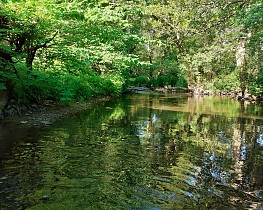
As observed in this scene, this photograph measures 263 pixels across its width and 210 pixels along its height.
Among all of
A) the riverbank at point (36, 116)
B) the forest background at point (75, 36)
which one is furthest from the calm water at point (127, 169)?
the forest background at point (75, 36)

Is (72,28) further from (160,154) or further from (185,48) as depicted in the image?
(185,48)

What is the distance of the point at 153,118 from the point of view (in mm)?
12797

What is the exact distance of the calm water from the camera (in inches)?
164

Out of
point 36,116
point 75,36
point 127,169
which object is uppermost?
point 75,36

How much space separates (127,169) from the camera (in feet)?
18.3

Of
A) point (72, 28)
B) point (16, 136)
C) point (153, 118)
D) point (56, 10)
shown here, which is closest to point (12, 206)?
point (16, 136)

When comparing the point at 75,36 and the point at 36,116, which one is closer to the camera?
the point at 36,116

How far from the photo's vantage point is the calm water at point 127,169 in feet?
13.7

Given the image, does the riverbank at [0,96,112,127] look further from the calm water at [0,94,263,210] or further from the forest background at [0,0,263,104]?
the calm water at [0,94,263,210]

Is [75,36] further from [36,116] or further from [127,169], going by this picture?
[127,169]

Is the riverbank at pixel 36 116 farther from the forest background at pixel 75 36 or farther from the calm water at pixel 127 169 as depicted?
the calm water at pixel 127 169

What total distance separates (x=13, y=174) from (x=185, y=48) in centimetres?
2967

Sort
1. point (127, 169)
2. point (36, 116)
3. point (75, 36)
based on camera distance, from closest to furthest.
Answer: point (127, 169) < point (36, 116) < point (75, 36)

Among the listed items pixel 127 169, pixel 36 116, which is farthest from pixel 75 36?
pixel 127 169
